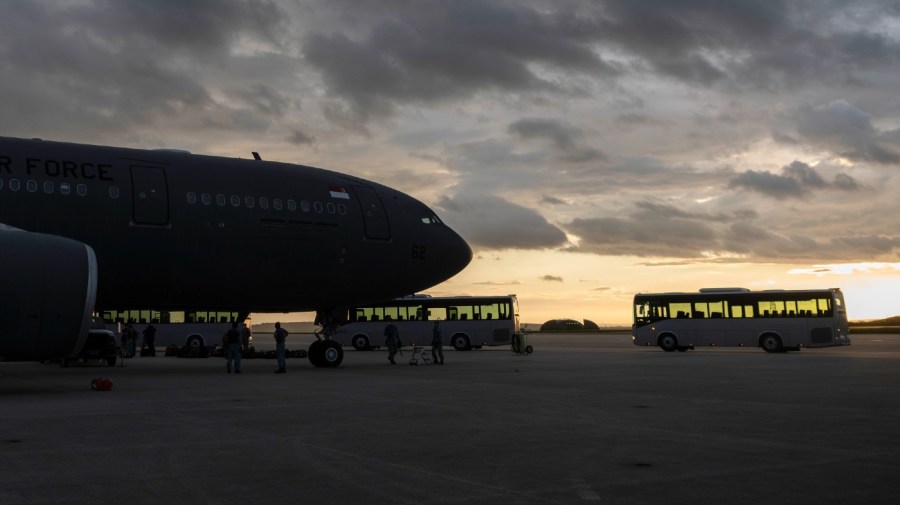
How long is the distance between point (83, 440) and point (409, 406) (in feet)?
18.6

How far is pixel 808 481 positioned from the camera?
7324 millimetres

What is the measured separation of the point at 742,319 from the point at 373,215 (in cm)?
2462

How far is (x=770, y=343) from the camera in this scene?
4244 cm

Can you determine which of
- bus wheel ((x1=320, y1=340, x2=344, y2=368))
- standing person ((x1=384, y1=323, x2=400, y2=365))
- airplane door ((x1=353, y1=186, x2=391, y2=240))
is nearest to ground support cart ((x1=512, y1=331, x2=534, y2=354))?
standing person ((x1=384, y1=323, x2=400, y2=365))

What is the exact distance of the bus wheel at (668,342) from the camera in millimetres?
45062

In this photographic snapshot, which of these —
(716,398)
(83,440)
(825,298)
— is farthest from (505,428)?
(825,298)

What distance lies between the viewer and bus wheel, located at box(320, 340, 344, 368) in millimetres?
27781

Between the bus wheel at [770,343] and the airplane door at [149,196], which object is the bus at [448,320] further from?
the airplane door at [149,196]

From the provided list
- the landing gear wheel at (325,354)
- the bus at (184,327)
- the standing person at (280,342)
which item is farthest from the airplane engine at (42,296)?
the bus at (184,327)

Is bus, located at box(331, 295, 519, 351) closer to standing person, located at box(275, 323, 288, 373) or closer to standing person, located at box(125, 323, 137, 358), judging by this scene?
standing person, located at box(125, 323, 137, 358)

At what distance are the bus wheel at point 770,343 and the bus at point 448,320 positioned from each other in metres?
14.3

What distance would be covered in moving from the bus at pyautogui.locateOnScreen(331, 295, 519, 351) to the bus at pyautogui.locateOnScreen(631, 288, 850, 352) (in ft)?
27.5

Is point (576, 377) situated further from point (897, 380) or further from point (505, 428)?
point (505, 428)

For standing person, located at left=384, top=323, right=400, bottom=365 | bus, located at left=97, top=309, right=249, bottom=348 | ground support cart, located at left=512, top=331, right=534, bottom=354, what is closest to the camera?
standing person, located at left=384, top=323, right=400, bottom=365
